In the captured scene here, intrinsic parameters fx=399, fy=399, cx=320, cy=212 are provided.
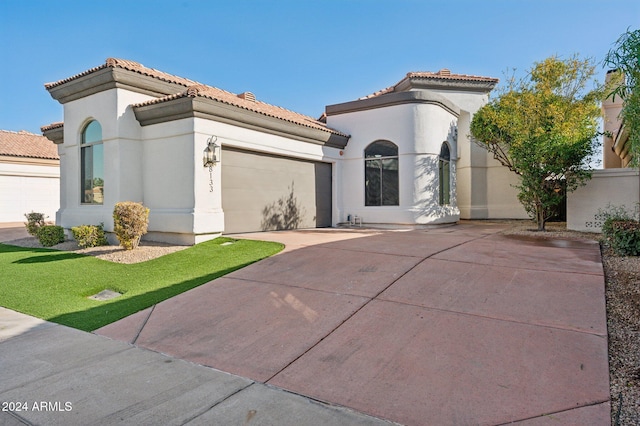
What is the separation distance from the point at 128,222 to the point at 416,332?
8275 mm

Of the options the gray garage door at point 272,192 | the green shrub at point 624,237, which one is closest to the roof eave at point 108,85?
Result: the gray garage door at point 272,192

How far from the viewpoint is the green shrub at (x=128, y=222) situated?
10242mm

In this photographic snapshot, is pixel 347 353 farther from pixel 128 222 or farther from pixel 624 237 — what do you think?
pixel 128 222

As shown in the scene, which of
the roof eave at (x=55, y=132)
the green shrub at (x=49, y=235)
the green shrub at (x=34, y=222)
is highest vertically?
the roof eave at (x=55, y=132)

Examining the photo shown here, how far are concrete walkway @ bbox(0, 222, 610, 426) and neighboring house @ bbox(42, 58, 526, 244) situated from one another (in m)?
5.24

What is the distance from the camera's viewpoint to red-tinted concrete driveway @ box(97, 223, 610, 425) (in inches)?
136

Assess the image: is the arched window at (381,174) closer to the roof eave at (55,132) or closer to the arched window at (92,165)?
the arched window at (92,165)

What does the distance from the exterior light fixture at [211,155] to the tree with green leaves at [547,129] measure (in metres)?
9.13

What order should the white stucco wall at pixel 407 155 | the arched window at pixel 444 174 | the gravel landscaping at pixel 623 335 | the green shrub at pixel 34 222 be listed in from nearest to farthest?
the gravel landscaping at pixel 623 335
the green shrub at pixel 34 222
the white stucco wall at pixel 407 155
the arched window at pixel 444 174

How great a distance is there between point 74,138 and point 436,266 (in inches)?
481

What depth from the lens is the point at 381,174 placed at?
15.6 m

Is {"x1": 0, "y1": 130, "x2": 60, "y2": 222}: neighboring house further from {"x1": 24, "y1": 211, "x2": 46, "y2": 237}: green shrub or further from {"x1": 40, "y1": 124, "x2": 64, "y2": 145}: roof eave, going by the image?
{"x1": 24, "y1": 211, "x2": 46, "y2": 237}: green shrub

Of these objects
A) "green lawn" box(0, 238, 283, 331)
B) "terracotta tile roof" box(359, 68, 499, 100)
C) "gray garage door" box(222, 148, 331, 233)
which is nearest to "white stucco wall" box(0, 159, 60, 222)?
"green lawn" box(0, 238, 283, 331)

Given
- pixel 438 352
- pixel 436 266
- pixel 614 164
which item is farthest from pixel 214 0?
pixel 614 164
